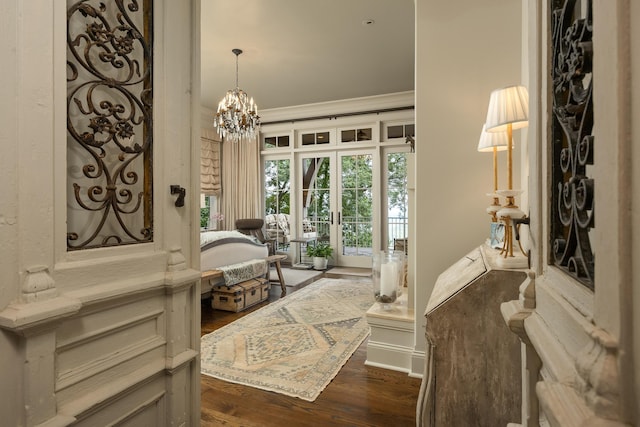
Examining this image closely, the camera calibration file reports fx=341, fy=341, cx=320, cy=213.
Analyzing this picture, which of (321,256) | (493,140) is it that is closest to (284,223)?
(321,256)

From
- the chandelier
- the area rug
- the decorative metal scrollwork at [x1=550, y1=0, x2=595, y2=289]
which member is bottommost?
the area rug

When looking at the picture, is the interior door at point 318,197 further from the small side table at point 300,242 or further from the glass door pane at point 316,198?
the small side table at point 300,242

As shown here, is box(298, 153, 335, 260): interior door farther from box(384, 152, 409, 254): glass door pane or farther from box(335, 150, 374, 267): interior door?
box(384, 152, 409, 254): glass door pane

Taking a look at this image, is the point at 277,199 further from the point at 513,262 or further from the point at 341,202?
the point at 513,262

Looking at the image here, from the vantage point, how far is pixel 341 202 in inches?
252

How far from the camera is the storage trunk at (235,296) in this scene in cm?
360

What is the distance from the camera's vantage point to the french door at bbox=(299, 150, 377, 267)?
622 centimetres

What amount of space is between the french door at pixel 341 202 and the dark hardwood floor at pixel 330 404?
3.98 m

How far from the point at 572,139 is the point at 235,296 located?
11.4ft

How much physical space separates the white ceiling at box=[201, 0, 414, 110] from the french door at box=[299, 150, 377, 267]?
1.22 metres

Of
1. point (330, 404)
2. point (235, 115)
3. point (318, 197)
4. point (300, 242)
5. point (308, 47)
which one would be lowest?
point (330, 404)

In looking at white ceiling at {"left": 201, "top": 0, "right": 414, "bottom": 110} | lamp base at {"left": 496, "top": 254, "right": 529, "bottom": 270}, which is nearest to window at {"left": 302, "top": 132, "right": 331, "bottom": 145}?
white ceiling at {"left": 201, "top": 0, "right": 414, "bottom": 110}

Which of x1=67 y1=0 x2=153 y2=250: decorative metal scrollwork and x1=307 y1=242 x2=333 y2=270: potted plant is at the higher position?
x1=67 y1=0 x2=153 y2=250: decorative metal scrollwork

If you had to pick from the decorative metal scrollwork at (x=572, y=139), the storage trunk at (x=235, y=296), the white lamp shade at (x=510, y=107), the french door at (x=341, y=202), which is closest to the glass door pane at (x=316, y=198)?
the french door at (x=341, y=202)
